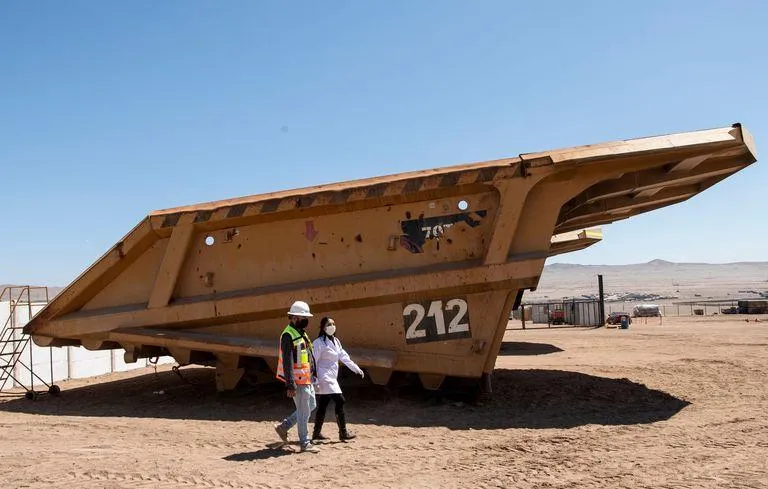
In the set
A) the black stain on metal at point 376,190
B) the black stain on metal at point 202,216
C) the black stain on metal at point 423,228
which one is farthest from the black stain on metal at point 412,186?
the black stain on metal at point 202,216

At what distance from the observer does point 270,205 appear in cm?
874

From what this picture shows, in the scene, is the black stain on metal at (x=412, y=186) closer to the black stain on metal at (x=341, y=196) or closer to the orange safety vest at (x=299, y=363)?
the black stain on metal at (x=341, y=196)

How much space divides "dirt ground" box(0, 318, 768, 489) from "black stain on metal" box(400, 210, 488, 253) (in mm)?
2153

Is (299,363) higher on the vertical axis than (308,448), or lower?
higher

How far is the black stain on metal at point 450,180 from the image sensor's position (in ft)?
27.1

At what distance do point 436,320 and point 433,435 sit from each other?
71.0 inches

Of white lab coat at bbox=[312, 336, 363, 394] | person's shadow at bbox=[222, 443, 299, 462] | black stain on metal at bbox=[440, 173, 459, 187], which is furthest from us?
black stain on metal at bbox=[440, 173, 459, 187]

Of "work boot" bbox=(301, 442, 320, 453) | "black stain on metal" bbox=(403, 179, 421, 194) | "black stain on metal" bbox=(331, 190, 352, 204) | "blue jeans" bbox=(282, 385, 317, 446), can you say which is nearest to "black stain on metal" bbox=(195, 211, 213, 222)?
"black stain on metal" bbox=(331, 190, 352, 204)

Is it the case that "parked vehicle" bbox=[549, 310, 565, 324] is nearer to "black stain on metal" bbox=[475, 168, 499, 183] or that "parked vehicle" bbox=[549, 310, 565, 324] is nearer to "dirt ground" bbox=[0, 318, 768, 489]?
"dirt ground" bbox=[0, 318, 768, 489]

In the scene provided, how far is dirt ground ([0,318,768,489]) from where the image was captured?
5.38 m

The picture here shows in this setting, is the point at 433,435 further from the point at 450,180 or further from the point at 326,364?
the point at 450,180

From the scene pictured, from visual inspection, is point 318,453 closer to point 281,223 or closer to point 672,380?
point 281,223

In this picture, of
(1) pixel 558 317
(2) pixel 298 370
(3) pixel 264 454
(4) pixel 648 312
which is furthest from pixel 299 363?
(4) pixel 648 312

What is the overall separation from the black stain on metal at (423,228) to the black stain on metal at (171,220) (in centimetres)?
320
